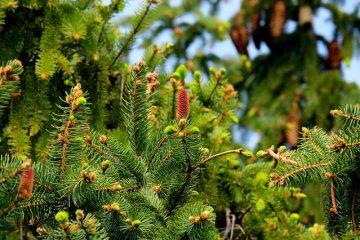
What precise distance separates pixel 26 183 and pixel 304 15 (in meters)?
4.93

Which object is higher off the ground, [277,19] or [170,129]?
[277,19]

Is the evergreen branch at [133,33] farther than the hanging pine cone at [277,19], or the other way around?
the hanging pine cone at [277,19]

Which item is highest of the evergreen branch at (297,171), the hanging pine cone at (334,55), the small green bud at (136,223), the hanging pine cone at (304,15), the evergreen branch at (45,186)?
the hanging pine cone at (304,15)

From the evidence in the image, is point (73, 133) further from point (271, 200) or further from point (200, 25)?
point (200, 25)

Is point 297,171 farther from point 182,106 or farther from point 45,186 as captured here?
point 45,186

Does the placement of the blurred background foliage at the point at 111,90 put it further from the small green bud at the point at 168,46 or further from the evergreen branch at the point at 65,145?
the evergreen branch at the point at 65,145

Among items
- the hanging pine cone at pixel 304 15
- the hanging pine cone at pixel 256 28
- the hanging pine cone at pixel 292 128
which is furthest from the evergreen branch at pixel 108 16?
the hanging pine cone at pixel 304 15

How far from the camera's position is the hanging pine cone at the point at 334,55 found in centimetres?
579

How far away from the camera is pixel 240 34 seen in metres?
5.61

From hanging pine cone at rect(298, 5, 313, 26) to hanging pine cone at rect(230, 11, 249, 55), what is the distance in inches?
21.8

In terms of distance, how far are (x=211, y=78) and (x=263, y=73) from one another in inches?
134

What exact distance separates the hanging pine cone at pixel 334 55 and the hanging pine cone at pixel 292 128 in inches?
24.2

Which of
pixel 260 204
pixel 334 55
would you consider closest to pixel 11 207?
pixel 260 204

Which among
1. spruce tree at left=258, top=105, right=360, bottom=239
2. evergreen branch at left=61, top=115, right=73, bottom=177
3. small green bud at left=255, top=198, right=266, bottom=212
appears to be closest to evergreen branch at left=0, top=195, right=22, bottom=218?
evergreen branch at left=61, top=115, right=73, bottom=177
